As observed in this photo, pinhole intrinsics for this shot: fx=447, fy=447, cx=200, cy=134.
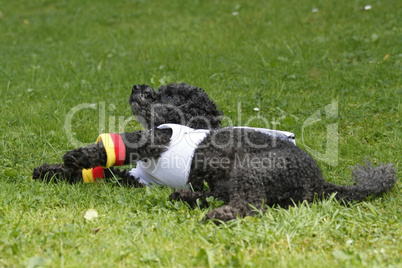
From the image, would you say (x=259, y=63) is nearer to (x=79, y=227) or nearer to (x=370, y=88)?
(x=370, y=88)

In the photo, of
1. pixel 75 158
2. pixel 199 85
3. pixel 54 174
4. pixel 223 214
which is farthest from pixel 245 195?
pixel 199 85

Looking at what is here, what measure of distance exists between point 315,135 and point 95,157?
258cm

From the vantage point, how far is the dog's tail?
334 centimetres

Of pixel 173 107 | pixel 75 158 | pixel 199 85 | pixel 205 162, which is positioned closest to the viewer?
pixel 75 158

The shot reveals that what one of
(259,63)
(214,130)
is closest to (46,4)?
(259,63)

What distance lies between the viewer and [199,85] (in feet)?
19.9

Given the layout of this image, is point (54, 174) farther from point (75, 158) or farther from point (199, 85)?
point (199, 85)

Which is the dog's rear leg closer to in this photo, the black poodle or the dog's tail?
the black poodle

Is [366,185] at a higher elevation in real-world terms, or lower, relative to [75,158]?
lower

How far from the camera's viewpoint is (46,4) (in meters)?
11.7

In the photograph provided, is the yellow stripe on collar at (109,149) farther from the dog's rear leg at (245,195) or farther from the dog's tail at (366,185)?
the dog's tail at (366,185)

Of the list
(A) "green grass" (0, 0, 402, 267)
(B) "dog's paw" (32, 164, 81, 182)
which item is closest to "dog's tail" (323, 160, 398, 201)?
(A) "green grass" (0, 0, 402, 267)

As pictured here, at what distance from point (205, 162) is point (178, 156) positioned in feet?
0.70

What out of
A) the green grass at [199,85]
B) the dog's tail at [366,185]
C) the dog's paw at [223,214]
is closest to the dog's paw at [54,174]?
the green grass at [199,85]
